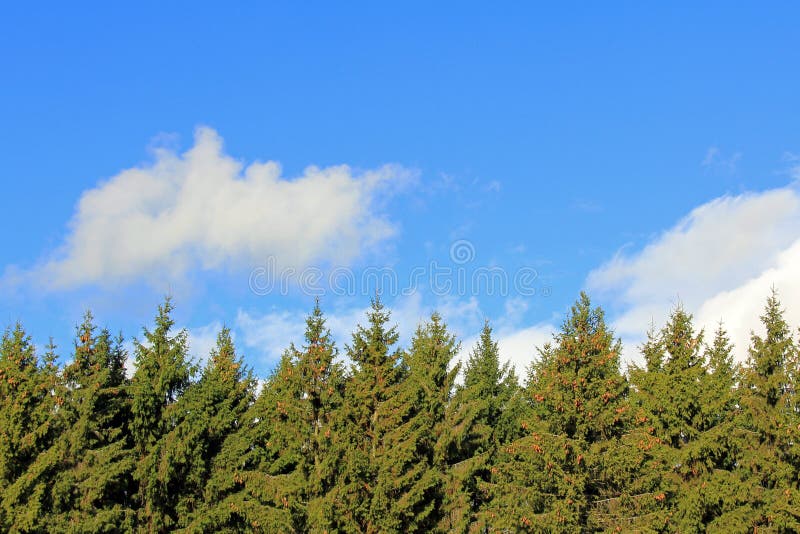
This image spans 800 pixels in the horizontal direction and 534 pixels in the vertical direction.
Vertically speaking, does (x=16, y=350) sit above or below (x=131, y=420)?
above

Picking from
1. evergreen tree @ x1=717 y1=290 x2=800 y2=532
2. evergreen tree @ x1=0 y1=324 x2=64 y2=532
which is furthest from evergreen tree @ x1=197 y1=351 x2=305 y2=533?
evergreen tree @ x1=717 y1=290 x2=800 y2=532

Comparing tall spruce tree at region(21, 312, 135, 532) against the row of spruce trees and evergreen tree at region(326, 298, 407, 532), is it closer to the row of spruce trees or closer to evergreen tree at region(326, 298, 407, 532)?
the row of spruce trees

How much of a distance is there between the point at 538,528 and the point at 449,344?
12194 millimetres

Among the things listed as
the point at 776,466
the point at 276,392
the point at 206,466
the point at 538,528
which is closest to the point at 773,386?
the point at 776,466

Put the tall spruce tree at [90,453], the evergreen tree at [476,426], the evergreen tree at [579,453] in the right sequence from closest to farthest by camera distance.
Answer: the evergreen tree at [579,453] < the tall spruce tree at [90,453] < the evergreen tree at [476,426]

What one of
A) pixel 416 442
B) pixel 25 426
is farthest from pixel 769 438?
pixel 25 426

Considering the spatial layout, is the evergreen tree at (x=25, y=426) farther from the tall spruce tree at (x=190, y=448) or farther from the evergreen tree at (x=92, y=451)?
the tall spruce tree at (x=190, y=448)

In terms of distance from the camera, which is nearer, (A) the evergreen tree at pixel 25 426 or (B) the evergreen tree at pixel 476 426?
(A) the evergreen tree at pixel 25 426

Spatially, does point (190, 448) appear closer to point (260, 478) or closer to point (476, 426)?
point (260, 478)

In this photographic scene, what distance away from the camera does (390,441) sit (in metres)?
38.0

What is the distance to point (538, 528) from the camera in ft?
111

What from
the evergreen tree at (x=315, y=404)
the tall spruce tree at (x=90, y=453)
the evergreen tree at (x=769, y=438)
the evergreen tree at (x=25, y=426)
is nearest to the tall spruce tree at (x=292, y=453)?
the evergreen tree at (x=315, y=404)

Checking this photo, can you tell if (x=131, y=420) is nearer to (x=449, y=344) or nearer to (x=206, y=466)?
(x=206, y=466)

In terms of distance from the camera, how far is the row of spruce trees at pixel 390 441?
35.0 metres
